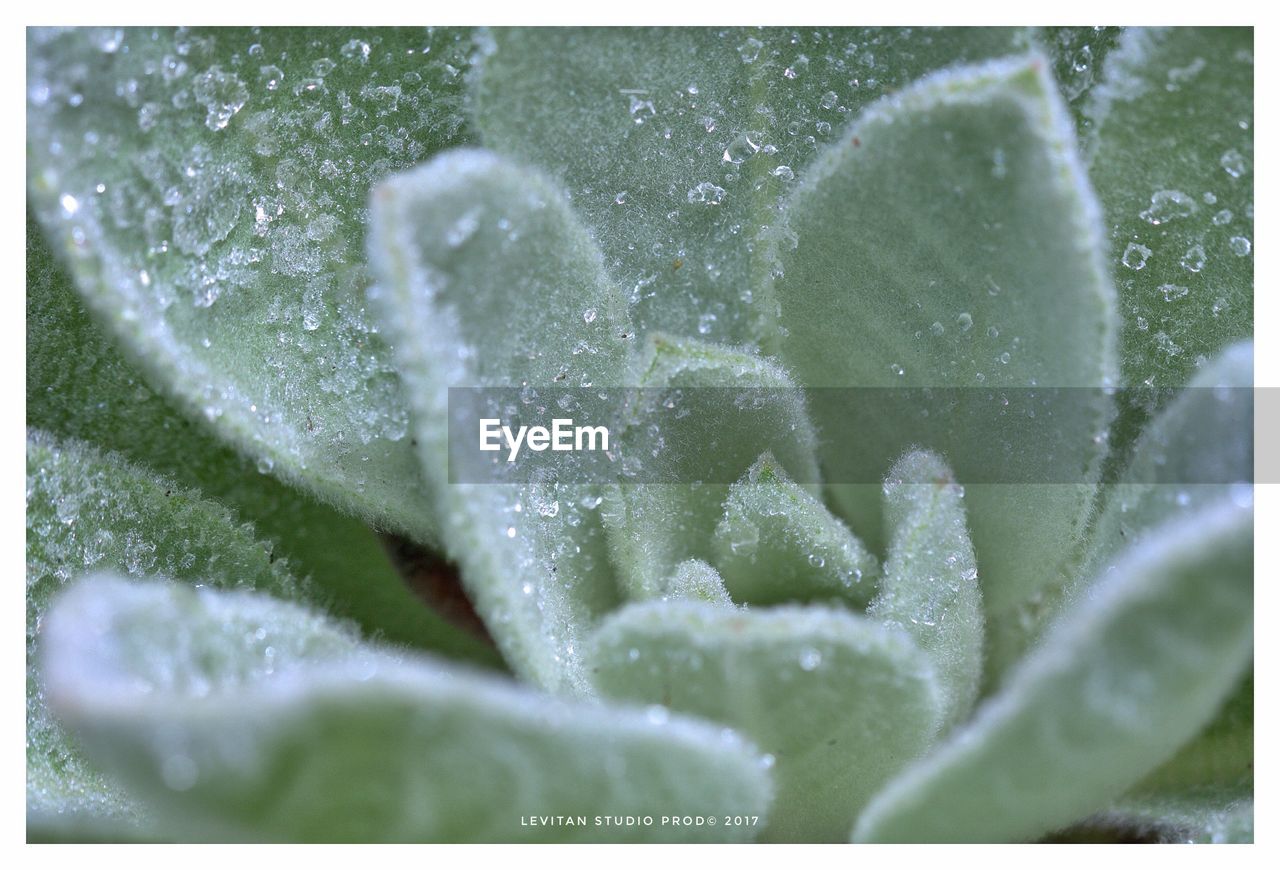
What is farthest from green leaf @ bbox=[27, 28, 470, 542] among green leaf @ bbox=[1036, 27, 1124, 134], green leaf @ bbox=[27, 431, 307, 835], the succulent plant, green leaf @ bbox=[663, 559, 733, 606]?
green leaf @ bbox=[1036, 27, 1124, 134]

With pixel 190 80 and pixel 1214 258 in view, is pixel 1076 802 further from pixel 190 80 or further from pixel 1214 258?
pixel 190 80

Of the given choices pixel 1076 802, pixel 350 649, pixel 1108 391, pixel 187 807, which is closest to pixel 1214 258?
pixel 1108 391

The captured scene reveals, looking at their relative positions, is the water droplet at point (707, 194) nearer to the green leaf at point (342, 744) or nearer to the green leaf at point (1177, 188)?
the green leaf at point (1177, 188)

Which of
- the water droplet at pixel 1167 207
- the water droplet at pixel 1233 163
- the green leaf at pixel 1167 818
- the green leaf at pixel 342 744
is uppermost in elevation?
the water droplet at pixel 1233 163

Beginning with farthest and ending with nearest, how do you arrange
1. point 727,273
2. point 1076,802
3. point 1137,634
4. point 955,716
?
point 727,273
point 955,716
point 1076,802
point 1137,634

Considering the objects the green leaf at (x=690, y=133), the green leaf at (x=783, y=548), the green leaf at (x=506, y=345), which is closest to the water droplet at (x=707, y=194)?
the green leaf at (x=690, y=133)

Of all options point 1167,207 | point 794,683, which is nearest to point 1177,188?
point 1167,207
